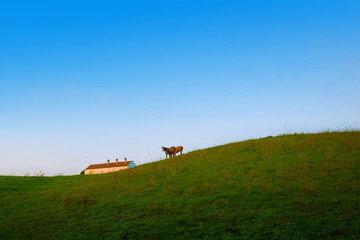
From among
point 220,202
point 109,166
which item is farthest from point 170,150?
point 109,166

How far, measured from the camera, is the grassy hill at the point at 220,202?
36.3ft

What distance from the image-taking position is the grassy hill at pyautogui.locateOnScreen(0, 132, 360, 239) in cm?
1106

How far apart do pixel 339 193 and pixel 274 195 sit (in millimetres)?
3253

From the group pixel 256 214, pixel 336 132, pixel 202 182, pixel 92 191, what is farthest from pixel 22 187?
pixel 336 132

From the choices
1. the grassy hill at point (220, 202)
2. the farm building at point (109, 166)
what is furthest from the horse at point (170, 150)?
the farm building at point (109, 166)

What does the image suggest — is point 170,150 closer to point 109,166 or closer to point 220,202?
point 220,202

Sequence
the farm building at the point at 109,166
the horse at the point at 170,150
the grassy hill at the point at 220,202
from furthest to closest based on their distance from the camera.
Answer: the farm building at the point at 109,166 → the horse at the point at 170,150 → the grassy hill at the point at 220,202

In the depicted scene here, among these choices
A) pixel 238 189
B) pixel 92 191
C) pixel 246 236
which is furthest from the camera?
pixel 92 191

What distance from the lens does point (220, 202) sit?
14.9m

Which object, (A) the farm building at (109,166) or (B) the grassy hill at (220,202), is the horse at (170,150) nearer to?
(B) the grassy hill at (220,202)

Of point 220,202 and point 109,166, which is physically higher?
point 109,166

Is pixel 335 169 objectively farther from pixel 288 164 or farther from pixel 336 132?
pixel 336 132

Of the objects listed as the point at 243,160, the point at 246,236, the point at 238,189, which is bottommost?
the point at 246,236

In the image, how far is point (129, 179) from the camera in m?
25.4
